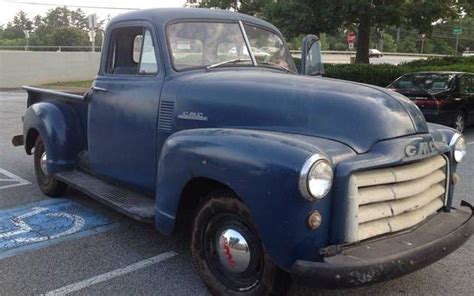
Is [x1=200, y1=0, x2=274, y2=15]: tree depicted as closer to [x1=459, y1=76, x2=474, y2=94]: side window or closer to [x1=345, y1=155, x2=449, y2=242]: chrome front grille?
[x1=459, y1=76, x2=474, y2=94]: side window

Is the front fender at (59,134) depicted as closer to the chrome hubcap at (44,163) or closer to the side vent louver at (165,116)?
the chrome hubcap at (44,163)


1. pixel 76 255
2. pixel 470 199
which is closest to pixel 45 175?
pixel 76 255

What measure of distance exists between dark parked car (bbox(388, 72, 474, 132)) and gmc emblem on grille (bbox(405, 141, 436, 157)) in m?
7.31

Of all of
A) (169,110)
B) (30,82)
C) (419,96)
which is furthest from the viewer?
(30,82)

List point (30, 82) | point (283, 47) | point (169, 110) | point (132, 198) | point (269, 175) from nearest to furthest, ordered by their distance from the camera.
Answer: point (269, 175) → point (169, 110) → point (132, 198) → point (283, 47) → point (30, 82)

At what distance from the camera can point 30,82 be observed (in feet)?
74.8

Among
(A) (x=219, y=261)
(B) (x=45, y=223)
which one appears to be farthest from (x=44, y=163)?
(A) (x=219, y=261)

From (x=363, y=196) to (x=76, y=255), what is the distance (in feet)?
7.95

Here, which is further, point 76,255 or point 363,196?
point 76,255

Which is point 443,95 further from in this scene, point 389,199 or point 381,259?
point 381,259

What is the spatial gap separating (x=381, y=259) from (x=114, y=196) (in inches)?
97.1

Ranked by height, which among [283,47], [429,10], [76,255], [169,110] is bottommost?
[76,255]

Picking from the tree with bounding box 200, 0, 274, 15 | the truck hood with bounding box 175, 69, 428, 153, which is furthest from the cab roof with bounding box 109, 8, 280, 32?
the tree with bounding box 200, 0, 274, 15

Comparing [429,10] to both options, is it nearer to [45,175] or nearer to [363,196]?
[45,175]
